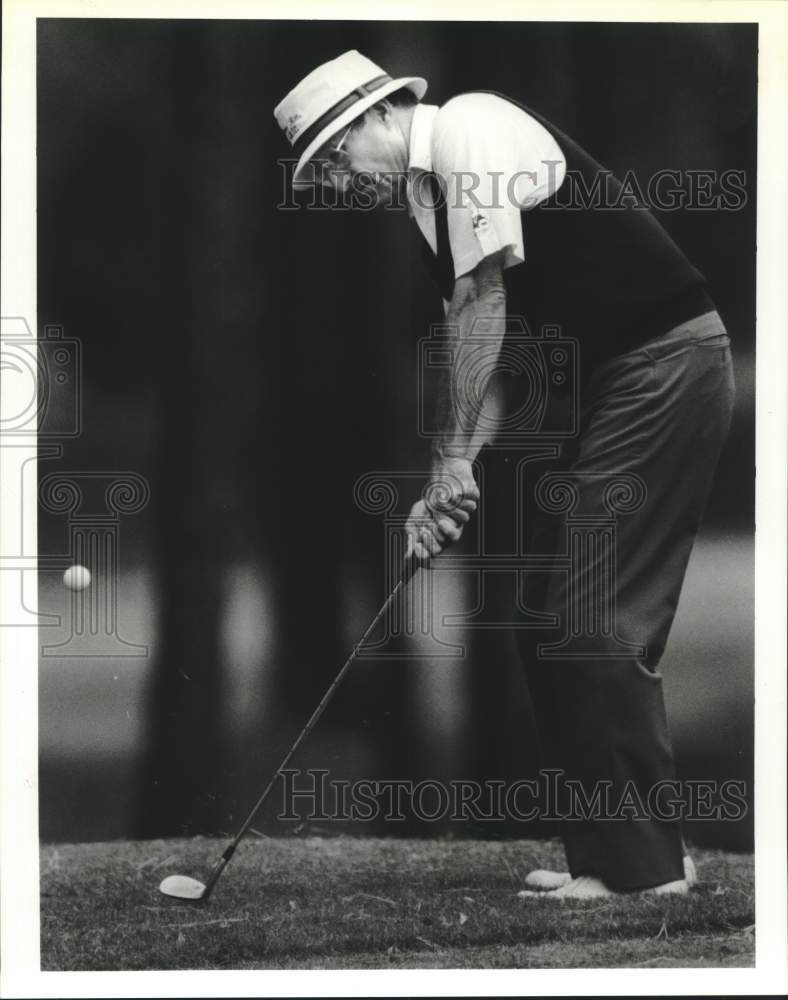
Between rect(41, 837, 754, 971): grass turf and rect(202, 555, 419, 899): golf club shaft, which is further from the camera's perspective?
rect(202, 555, 419, 899): golf club shaft

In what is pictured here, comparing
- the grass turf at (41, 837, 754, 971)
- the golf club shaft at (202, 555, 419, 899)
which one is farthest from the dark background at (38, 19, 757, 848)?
the grass turf at (41, 837, 754, 971)

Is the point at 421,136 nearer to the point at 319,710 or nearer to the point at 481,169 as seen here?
the point at 481,169

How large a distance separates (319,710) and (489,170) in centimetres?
190

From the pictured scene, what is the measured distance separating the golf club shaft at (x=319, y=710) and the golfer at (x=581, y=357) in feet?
0.29

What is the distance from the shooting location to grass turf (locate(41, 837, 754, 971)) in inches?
196

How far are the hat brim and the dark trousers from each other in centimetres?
114

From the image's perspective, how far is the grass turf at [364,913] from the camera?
4973 mm

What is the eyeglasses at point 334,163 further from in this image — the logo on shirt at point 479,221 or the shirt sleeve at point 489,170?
the logo on shirt at point 479,221

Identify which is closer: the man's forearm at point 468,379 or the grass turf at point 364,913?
the grass turf at point 364,913

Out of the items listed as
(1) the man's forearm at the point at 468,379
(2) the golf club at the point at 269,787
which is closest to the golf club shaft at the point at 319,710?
(2) the golf club at the point at 269,787

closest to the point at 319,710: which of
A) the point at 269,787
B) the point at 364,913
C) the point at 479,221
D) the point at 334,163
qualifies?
the point at 269,787

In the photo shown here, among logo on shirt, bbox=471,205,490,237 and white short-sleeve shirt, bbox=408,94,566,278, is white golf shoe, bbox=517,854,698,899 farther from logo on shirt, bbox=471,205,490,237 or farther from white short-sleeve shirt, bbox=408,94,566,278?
logo on shirt, bbox=471,205,490,237

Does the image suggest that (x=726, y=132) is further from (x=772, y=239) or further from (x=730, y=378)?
(x=730, y=378)

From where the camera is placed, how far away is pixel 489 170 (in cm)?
502
